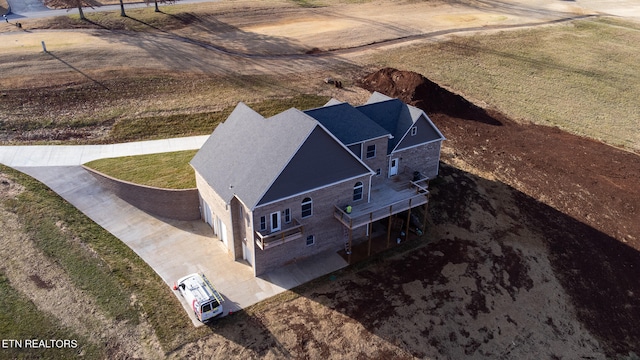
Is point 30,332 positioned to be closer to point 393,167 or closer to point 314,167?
point 314,167

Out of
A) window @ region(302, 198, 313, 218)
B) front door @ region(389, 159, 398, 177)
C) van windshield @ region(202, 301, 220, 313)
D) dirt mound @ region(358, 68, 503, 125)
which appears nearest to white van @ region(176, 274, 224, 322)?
van windshield @ region(202, 301, 220, 313)

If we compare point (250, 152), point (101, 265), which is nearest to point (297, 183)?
point (250, 152)

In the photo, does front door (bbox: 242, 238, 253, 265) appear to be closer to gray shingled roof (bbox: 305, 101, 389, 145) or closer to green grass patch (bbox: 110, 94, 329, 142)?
gray shingled roof (bbox: 305, 101, 389, 145)

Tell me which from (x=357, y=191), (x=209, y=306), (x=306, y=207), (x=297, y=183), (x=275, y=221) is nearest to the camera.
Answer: (x=209, y=306)

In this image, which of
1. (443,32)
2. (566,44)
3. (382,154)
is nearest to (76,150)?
(382,154)

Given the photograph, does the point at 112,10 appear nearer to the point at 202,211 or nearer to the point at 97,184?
the point at 97,184

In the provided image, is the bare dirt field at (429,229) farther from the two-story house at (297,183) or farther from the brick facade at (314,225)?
the two-story house at (297,183)
